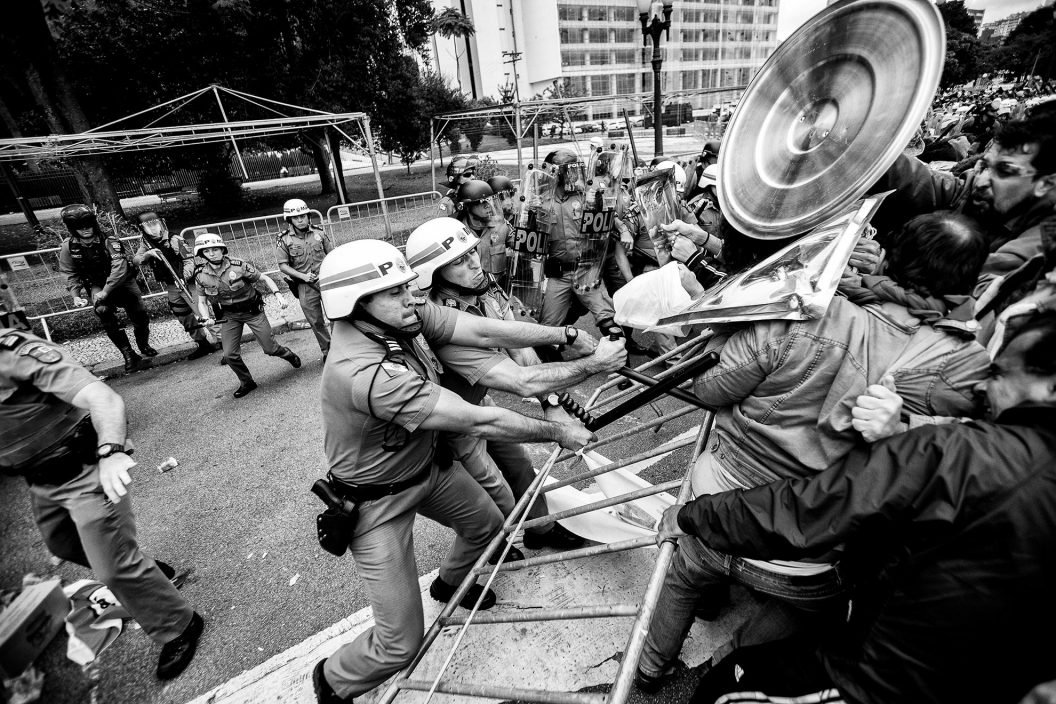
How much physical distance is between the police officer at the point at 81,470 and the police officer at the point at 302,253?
409cm

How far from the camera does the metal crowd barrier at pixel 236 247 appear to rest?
26.4 ft

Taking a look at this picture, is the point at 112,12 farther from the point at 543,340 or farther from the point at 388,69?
the point at 543,340

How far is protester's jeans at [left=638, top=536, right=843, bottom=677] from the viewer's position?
1.82m

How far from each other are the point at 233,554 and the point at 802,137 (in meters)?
4.49

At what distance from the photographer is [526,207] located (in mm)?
5582

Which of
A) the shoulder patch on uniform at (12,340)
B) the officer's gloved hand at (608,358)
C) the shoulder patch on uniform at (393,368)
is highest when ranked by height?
the shoulder patch on uniform at (12,340)

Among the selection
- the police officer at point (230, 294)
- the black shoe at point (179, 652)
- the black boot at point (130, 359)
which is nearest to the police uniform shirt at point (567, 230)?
the police officer at point (230, 294)

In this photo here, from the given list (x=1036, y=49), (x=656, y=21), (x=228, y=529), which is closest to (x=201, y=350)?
(x=228, y=529)

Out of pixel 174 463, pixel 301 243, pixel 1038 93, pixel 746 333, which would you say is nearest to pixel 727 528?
pixel 746 333

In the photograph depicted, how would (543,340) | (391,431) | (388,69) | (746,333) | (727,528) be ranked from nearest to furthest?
1. (727,528)
2. (746,333)
3. (391,431)
4. (543,340)
5. (388,69)

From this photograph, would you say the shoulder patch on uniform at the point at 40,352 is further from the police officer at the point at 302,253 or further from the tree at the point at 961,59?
the tree at the point at 961,59

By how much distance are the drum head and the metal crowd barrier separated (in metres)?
7.36

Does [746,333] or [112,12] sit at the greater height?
[112,12]

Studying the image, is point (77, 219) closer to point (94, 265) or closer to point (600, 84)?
point (94, 265)
